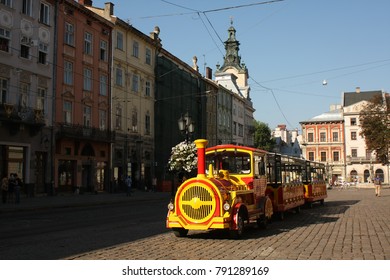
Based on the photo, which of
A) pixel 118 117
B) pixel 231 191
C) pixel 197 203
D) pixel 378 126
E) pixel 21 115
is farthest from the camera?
pixel 378 126

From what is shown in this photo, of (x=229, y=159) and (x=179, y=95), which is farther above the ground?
(x=179, y=95)

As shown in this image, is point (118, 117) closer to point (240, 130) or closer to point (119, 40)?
point (119, 40)

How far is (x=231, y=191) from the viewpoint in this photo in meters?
12.3

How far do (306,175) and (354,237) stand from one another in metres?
12.8

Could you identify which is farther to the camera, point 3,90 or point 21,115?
point 21,115

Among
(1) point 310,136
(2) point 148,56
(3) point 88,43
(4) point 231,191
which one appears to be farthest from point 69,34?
(1) point 310,136

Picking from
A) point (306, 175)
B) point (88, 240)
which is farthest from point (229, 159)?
point (306, 175)

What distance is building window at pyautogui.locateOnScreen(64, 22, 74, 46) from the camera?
36.3 metres

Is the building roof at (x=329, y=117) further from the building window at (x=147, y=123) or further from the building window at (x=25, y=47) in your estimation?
the building window at (x=25, y=47)

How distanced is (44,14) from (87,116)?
8555 millimetres

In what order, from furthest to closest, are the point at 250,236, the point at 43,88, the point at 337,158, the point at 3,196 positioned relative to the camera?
the point at 337,158 → the point at 43,88 → the point at 3,196 → the point at 250,236

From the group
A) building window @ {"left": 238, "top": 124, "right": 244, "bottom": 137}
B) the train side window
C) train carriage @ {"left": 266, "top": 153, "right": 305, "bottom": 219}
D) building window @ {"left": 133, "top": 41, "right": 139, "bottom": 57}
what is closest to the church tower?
building window @ {"left": 238, "top": 124, "right": 244, "bottom": 137}

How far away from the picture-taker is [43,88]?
33.5 meters

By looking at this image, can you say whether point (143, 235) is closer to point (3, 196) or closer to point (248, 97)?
point (3, 196)
